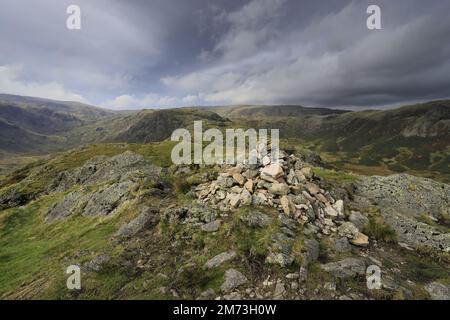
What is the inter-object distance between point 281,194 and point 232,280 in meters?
9.36

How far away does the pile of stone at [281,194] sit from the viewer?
2039 cm

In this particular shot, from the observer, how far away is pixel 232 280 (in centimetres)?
1453

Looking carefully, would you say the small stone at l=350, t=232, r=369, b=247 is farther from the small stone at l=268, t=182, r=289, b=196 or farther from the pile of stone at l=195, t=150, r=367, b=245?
the small stone at l=268, t=182, r=289, b=196

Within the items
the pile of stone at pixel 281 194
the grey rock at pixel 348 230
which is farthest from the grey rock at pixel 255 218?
the grey rock at pixel 348 230

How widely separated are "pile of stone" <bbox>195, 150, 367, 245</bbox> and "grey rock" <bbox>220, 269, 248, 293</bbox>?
6720mm

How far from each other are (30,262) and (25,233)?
48.9ft

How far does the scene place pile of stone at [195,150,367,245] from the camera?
803 inches

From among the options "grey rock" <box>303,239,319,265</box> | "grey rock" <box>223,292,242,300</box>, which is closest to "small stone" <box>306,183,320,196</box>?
"grey rock" <box>303,239,319,265</box>

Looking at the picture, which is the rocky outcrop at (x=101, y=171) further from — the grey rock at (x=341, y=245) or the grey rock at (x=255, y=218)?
the grey rock at (x=341, y=245)

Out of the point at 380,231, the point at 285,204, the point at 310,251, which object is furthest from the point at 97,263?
the point at 380,231

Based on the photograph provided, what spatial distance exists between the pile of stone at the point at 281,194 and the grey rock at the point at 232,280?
672cm

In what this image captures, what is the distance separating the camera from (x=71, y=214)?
3275cm
